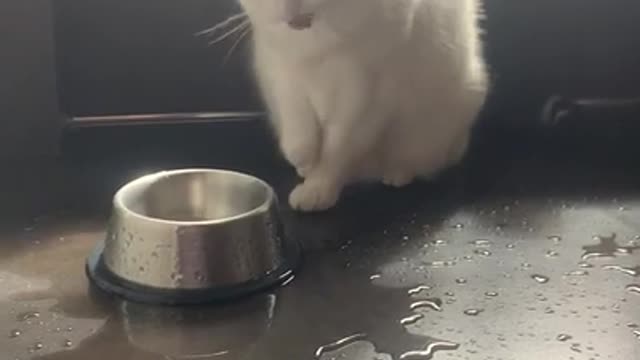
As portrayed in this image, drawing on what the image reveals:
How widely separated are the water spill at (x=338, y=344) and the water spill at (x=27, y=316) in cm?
31

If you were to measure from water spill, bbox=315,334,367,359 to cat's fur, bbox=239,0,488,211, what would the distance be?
0.30 m

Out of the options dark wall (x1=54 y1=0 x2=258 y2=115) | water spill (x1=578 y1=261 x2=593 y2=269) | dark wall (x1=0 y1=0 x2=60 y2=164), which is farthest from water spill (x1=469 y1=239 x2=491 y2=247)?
dark wall (x1=0 y1=0 x2=60 y2=164)

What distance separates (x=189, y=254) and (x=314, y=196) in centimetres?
27

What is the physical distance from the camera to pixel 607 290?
52.9 inches

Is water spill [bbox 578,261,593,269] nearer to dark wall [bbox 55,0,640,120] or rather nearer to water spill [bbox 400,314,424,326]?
water spill [bbox 400,314,424,326]

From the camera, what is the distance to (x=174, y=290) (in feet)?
4.27

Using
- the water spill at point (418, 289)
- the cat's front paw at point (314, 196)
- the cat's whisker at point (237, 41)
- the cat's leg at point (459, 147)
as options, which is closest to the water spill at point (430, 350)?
the water spill at point (418, 289)

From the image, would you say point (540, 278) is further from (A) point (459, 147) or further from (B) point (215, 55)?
(B) point (215, 55)

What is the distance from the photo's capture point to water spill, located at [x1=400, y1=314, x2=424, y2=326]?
1275mm

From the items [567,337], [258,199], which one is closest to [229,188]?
[258,199]

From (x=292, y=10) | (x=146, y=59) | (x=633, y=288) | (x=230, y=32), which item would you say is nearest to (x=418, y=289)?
(x=633, y=288)

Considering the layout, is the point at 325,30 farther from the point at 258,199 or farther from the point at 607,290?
the point at 607,290

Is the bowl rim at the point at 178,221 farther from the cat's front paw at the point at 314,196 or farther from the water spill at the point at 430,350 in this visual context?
the water spill at the point at 430,350

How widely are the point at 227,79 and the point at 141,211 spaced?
1.22 feet
